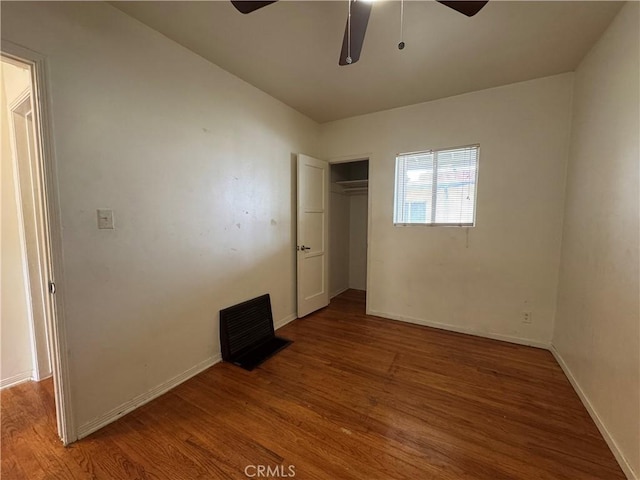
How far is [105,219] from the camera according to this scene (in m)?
1.66

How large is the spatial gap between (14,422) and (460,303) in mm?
3885

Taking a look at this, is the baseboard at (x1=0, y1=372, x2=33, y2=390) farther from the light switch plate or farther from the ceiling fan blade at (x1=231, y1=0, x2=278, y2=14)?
the ceiling fan blade at (x1=231, y1=0, x2=278, y2=14)

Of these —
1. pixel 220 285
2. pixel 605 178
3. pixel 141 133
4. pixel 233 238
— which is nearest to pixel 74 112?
pixel 141 133

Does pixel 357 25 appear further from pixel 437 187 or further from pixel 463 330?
pixel 463 330

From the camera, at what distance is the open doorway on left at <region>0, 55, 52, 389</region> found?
1.94 meters

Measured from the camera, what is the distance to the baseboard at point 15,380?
1993 mm

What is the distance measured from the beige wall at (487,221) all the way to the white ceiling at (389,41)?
280 millimetres

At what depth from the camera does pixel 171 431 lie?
1625mm

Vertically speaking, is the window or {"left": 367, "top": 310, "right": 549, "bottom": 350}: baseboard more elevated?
the window

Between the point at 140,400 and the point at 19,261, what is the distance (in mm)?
1473

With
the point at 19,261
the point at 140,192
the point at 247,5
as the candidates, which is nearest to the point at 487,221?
the point at 247,5

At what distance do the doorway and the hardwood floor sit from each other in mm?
2273

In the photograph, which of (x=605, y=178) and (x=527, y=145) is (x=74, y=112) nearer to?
(x=605, y=178)

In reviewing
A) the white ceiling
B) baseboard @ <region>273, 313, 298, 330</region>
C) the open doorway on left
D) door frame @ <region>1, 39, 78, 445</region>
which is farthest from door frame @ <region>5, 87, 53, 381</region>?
baseboard @ <region>273, 313, 298, 330</region>
